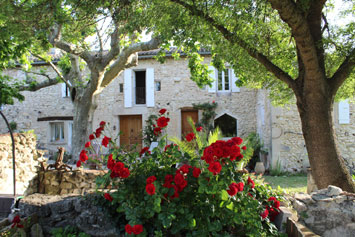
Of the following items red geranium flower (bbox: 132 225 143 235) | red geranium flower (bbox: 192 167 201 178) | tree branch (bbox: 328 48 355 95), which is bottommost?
red geranium flower (bbox: 132 225 143 235)

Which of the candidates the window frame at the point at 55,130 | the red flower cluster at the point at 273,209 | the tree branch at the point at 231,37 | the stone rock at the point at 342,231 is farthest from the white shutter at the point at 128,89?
the red flower cluster at the point at 273,209

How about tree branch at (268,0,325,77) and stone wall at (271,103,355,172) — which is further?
stone wall at (271,103,355,172)

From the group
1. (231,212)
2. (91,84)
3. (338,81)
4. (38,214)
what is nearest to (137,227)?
(231,212)

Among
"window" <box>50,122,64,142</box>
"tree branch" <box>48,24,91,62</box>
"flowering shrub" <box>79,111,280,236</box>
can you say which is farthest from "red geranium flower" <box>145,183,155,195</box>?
"window" <box>50,122,64,142</box>

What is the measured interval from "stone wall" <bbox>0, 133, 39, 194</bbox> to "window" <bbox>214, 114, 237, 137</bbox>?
29.8 feet

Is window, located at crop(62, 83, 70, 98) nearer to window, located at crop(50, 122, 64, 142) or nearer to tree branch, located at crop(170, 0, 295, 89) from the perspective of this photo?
window, located at crop(50, 122, 64, 142)

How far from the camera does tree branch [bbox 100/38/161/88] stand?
7246 millimetres

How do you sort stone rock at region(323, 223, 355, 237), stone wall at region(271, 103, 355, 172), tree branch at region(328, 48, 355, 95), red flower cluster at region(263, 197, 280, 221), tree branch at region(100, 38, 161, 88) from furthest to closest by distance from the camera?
stone wall at region(271, 103, 355, 172) → tree branch at region(100, 38, 161, 88) → tree branch at region(328, 48, 355, 95) → stone rock at region(323, 223, 355, 237) → red flower cluster at region(263, 197, 280, 221)

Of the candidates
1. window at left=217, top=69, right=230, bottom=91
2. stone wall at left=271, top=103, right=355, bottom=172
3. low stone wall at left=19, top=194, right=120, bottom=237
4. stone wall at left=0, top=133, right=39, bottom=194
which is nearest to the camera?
low stone wall at left=19, top=194, right=120, bottom=237

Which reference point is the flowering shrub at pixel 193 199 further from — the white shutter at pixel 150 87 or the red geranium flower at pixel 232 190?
the white shutter at pixel 150 87

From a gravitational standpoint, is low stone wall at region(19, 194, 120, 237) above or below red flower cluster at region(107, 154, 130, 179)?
below

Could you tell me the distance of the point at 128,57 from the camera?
804 centimetres

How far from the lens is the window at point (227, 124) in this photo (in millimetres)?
13398

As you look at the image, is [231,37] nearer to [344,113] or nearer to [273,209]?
[273,209]
